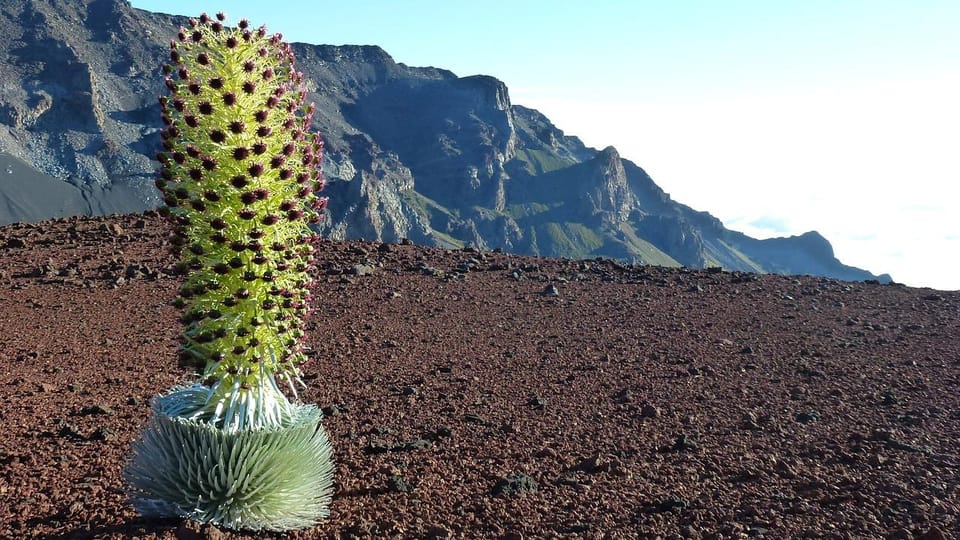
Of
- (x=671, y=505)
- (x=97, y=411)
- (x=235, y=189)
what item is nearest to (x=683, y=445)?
(x=671, y=505)

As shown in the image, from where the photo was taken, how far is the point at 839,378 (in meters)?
9.55

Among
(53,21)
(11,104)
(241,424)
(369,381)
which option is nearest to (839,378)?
(369,381)

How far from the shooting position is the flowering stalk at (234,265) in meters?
4.07

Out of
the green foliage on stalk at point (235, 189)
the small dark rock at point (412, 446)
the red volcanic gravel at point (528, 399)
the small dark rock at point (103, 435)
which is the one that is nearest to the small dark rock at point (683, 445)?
the red volcanic gravel at point (528, 399)

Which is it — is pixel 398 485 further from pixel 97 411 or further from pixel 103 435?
pixel 97 411

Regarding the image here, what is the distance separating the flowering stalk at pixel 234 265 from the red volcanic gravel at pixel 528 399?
398mm

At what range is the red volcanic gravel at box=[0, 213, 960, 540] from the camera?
539cm

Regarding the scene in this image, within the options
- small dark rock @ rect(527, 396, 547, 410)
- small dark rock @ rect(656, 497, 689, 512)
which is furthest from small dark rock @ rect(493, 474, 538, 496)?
small dark rock @ rect(527, 396, 547, 410)

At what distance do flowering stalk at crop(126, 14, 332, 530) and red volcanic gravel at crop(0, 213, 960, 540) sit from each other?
1.31 feet

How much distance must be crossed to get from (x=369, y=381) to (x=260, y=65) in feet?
17.1

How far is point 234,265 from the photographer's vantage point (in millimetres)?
4148

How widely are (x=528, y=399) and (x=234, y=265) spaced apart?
4827 mm

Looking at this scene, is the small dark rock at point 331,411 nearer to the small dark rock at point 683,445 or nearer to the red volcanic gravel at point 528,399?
the red volcanic gravel at point 528,399

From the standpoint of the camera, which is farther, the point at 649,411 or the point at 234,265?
the point at 649,411
